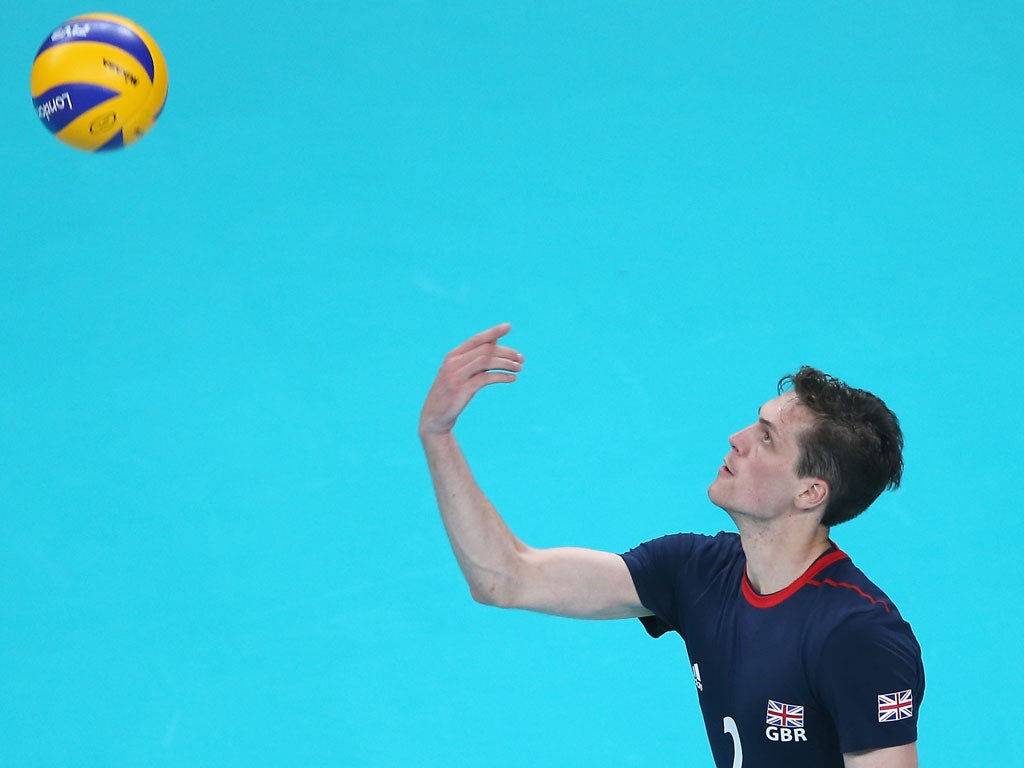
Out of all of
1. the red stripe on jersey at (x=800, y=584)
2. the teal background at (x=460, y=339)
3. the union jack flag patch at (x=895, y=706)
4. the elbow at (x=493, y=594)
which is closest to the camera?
the union jack flag patch at (x=895, y=706)

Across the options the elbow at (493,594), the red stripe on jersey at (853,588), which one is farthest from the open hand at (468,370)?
the red stripe on jersey at (853,588)

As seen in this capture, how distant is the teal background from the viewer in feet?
16.7

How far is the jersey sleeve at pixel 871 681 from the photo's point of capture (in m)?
2.86

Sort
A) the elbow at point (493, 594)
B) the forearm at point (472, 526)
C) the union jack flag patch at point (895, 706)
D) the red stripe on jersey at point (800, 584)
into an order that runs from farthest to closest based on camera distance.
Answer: the elbow at point (493, 594), the forearm at point (472, 526), the red stripe on jersey at point (800, 584), the union jack flag patch at point (895, 706)

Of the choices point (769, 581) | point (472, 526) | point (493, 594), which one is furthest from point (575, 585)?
point (769, 581)

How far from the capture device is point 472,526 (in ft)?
10.9

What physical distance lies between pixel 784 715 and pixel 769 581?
307 millimetres

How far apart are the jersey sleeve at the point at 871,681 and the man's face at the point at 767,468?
1.13ft

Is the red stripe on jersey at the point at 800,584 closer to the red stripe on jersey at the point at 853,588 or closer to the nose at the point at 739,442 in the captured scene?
the red stripe on jersey at the point at 853,588

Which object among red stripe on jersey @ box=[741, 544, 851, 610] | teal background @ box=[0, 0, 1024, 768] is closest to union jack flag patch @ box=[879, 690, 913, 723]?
red stripe on jersey @ box=[741, 544, 851, 610]

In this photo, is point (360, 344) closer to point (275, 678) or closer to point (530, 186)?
point (530, 186)

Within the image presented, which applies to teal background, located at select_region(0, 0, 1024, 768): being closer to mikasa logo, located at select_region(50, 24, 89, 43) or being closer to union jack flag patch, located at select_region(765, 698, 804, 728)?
union jack flag patch, located at select_region(765, 698, 804, 728)

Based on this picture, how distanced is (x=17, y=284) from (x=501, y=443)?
2.26 meters

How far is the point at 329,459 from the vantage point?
5738mm
